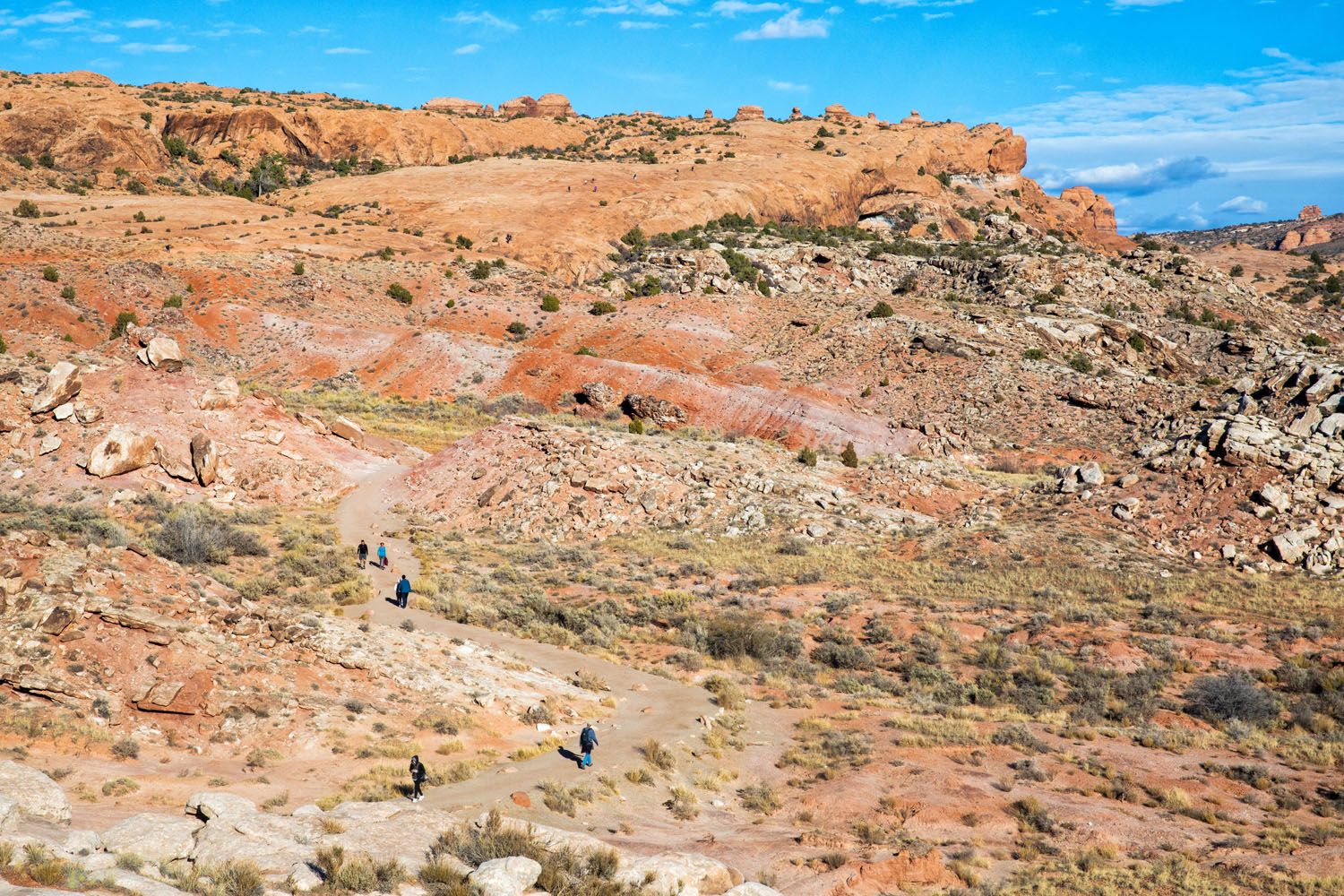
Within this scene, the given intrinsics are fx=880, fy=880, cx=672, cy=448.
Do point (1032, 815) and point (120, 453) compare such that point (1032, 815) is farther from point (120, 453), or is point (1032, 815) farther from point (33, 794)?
point (120, 453)

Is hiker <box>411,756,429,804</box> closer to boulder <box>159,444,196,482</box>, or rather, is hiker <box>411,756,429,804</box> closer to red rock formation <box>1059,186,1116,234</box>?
boulder <box>159,444,196,482</box>

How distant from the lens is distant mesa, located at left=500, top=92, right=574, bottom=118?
544 feet

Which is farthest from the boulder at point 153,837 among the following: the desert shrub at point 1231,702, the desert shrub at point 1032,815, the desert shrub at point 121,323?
the desert shrub at point 121,323

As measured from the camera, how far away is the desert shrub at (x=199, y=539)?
28750 millimetres

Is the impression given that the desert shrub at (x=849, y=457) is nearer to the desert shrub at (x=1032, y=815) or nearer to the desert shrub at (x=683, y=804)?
the desert shrub at (x=1032, y=815)

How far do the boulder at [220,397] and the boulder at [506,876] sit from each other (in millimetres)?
33975

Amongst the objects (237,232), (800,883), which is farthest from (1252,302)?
(237,232)

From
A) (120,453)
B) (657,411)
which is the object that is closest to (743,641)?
(657,411)

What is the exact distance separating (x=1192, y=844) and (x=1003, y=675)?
356 inches

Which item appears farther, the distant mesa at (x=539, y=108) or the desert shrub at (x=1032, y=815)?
the distant mesa at (x=539, y=108)

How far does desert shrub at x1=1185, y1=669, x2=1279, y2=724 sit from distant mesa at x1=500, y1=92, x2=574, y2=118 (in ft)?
526

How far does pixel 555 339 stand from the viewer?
64875mm

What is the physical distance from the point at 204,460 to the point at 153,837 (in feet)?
92.9

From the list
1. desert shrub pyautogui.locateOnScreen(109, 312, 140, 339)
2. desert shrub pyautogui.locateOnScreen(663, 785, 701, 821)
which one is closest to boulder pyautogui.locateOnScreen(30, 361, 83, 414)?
desert shrub pyautogui.locateOnScreen(109, 312, 140, 339)
